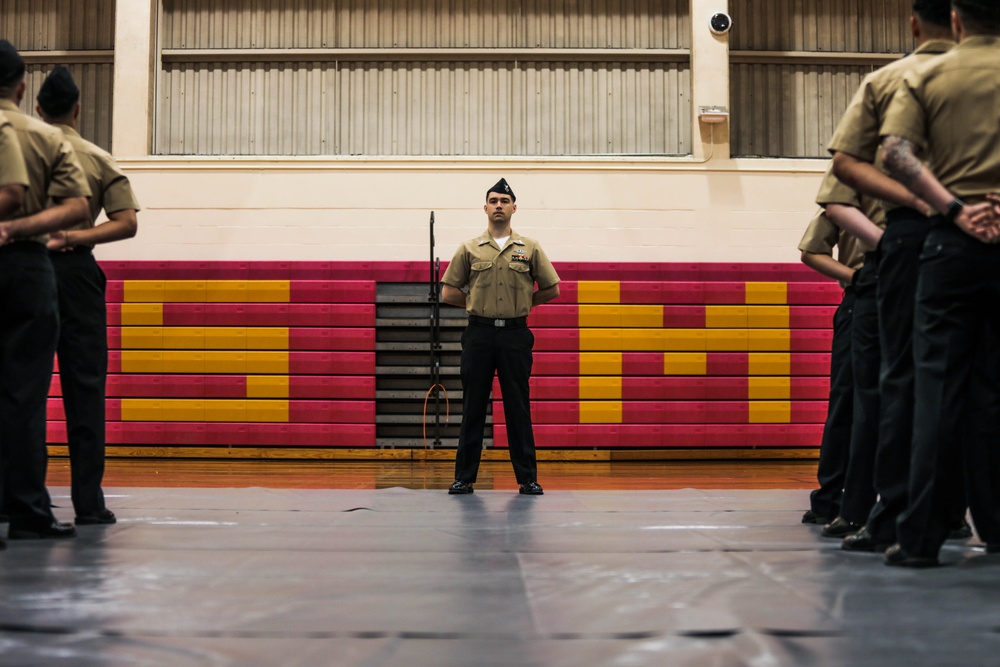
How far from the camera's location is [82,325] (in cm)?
361

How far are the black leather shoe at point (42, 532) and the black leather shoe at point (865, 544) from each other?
2.58 metres

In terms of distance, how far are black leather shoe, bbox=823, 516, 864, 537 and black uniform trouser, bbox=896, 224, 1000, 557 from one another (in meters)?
0.73

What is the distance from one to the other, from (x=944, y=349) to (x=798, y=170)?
6.51m

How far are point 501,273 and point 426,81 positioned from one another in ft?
14.0

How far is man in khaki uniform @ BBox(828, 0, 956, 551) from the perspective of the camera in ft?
9.25

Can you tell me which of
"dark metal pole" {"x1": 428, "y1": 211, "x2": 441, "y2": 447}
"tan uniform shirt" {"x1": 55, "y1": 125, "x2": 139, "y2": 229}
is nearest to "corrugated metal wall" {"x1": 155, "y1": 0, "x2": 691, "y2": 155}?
"dark metal pole" {"x1": 428, "y1": 211, "x2": 441, "y2": 447}

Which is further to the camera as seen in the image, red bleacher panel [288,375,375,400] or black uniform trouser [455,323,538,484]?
red bleacher panel [288,375,375,400]

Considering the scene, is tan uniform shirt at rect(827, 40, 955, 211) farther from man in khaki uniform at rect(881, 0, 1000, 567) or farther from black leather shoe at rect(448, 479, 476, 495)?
black leather shoe at rect(448, 479, 476, 495)

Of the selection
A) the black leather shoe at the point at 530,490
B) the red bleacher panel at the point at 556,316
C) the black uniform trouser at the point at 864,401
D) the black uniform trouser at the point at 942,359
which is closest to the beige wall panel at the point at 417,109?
the red bleacher panel at the point at 556,316

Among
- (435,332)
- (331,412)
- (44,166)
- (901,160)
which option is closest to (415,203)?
(435,332)

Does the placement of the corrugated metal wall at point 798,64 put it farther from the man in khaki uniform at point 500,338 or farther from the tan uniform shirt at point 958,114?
the tan uniform shirt at point 958,114

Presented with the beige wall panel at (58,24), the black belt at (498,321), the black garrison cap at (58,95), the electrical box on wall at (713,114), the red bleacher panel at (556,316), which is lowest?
the black belt at (498,321)

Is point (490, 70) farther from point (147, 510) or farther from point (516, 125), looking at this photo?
point (147, 510)

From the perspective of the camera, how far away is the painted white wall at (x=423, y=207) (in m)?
8.68
